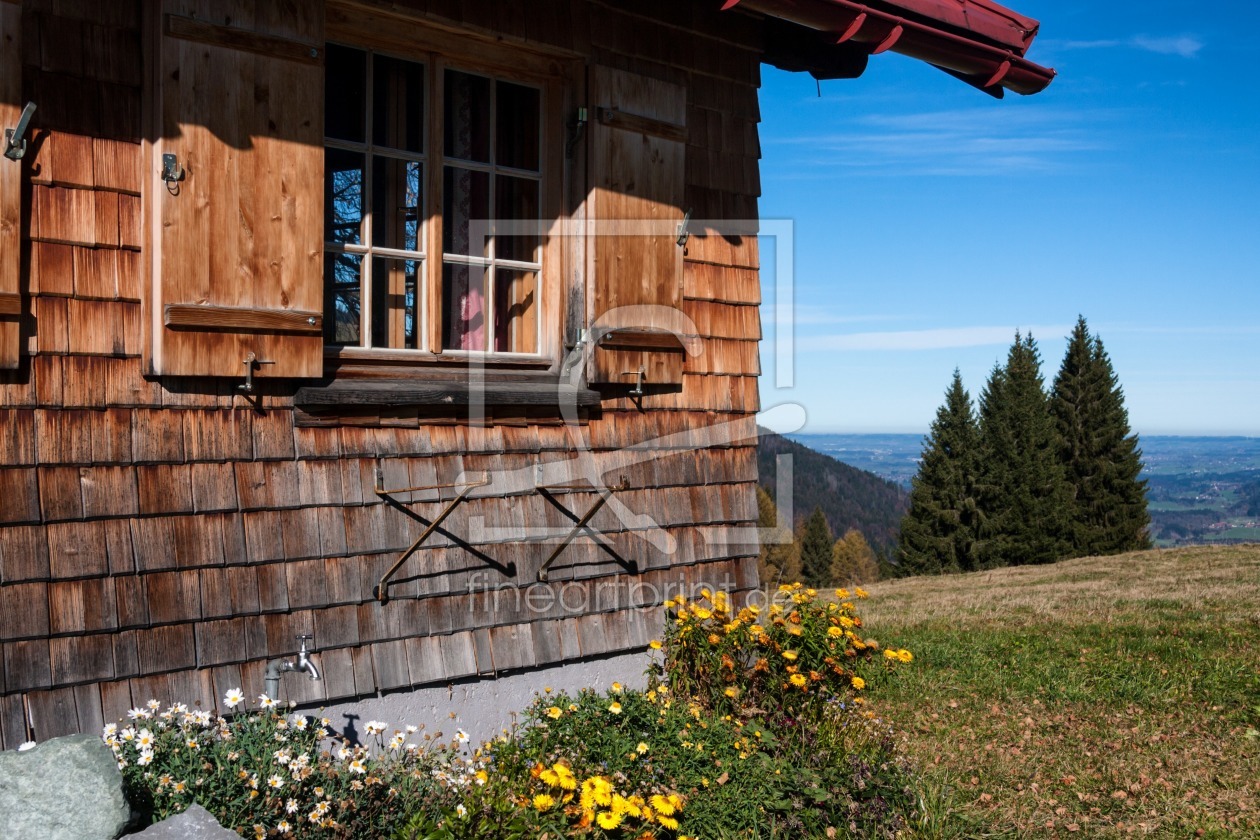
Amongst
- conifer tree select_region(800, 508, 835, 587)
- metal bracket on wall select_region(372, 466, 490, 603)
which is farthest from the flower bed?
conifer tree select_region(800, 508, 835, 587)

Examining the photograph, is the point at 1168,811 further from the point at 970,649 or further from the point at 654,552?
the point at 970,649

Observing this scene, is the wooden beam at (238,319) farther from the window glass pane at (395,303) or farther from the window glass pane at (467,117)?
the window glass pane at (467,117)

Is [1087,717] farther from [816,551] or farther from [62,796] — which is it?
[816,551]

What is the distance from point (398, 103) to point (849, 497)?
115 metres

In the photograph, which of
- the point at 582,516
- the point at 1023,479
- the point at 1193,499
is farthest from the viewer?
the point at 1193,499

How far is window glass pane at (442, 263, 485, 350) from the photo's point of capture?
4.32m

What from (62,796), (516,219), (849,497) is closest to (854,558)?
(849,497)

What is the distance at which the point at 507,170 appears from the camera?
4.38m

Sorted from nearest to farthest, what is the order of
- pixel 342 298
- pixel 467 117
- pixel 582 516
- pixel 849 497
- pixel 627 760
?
pixel 627 760
pixel 342 298
pixel 467 117
pixel 582 516
pixel 849 497

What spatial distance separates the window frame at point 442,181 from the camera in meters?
3.92

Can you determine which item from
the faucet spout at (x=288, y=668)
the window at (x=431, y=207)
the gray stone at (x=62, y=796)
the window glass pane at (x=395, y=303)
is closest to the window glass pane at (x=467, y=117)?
the window at (x=431, y=207)

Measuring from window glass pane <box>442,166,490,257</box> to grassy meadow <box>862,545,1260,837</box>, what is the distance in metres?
3.06

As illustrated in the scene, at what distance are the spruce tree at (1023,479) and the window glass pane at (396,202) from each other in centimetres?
4241

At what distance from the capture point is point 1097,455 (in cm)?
4316
